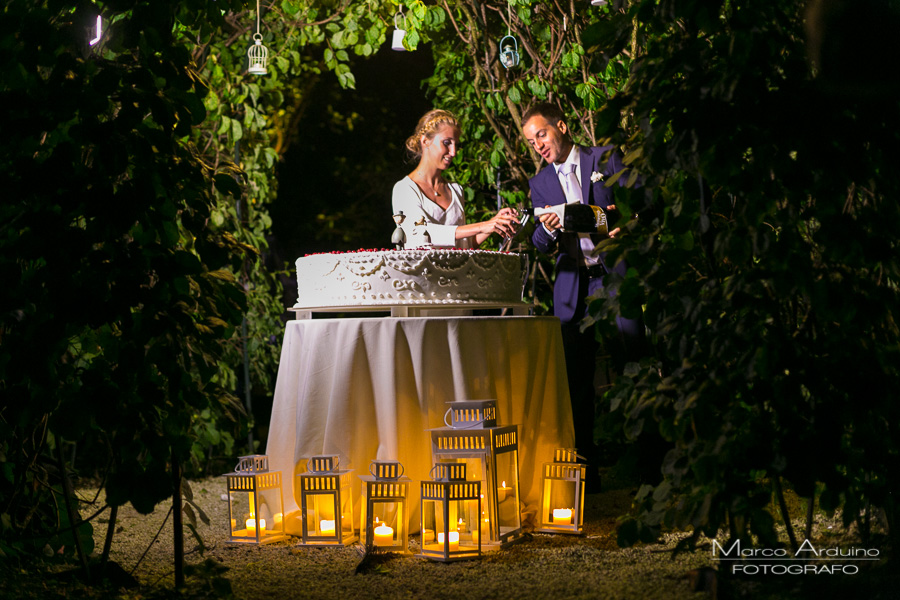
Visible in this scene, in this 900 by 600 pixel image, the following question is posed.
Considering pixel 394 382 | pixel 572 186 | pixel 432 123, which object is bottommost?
pixel 394 382

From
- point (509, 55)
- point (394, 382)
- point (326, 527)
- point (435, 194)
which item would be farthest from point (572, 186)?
point (326, 527)

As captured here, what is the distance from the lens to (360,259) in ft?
9.09

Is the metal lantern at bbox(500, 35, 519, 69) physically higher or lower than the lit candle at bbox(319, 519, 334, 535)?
higher

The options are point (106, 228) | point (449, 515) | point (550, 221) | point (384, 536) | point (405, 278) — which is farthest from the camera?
point (550, 221)

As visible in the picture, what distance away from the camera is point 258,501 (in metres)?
2.73

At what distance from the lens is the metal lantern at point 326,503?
2.57 meters

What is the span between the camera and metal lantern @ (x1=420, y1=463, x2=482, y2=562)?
238 cm

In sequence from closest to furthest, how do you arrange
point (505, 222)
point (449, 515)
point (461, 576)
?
point (461, 576), point (449, 515), point (505, 222)

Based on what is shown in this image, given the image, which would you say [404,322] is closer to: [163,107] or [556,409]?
[556,409]

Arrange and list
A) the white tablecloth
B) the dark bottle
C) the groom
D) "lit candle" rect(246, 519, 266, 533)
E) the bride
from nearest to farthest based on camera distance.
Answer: the white tablecloth, "lit candle" rect(246, 519, 266, 533), the dark bottle, the groom, the bride

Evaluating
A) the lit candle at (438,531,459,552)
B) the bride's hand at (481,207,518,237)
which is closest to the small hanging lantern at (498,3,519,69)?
the bride's hand at (481,207,518,237)

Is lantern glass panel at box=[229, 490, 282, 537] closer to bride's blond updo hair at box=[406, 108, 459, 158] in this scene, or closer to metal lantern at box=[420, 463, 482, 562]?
metal lantern at box=[420, 463, 482, 562]

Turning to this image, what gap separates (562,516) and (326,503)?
0.79 metres

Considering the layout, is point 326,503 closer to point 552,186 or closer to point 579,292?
point 579,292
